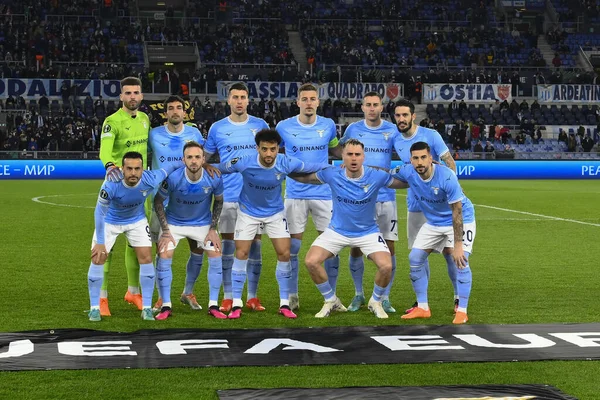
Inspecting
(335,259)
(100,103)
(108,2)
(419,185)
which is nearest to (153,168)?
(335,259)

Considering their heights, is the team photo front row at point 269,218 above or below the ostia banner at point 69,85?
below

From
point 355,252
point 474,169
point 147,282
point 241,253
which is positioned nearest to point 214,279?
point 241,253

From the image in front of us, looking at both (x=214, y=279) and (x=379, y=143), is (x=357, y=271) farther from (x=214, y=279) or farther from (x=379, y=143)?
(x=214, y=279)

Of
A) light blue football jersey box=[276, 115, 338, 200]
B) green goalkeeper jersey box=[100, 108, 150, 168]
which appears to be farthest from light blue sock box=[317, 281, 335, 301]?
green goalkeeper jersey box=[100, 108, 150, 168]

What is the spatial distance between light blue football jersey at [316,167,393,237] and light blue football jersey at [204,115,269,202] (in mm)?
779

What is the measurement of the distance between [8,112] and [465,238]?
28464 mm

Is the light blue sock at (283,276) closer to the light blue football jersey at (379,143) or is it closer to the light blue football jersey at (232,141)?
the light blue football jersey at (232,141)

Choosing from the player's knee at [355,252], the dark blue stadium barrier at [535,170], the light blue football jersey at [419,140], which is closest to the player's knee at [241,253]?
the player's knee at [355,252]

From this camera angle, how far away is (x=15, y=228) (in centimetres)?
1628

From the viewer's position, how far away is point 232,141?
8.91 meters

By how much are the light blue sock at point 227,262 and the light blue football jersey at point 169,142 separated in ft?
3.19

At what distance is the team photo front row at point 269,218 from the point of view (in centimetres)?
834

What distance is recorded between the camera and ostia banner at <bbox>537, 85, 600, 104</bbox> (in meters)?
39.0

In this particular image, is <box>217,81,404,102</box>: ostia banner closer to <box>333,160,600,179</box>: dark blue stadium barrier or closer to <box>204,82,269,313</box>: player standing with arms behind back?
<box>333,160,600,179</box>: dark blue stadium barrier
